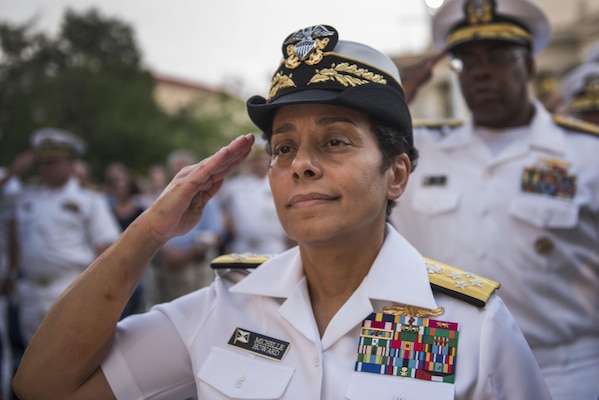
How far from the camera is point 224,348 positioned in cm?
205

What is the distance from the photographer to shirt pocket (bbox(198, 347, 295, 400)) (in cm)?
190

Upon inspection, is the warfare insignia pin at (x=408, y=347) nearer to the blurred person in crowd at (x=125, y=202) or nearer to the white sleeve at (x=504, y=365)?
the white sleeve at (x=504, y=365)

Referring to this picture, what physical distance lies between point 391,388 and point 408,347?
146mm

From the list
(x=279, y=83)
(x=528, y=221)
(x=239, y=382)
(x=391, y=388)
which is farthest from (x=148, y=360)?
(x=528, y=221)

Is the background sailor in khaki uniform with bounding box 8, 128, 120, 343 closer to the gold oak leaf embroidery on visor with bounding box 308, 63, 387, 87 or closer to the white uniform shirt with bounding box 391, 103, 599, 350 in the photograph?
the white uniform shirt with bounding box 391, 103, 599, 350

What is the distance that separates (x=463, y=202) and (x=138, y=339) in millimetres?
1945

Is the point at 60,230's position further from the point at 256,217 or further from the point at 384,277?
the point at 384,277

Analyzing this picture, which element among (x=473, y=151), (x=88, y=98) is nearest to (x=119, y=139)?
(x=88, y=98)

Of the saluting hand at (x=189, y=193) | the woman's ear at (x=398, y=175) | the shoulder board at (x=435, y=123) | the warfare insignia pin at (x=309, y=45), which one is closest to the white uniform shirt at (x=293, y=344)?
the woman's ear at (x=398, y=175)

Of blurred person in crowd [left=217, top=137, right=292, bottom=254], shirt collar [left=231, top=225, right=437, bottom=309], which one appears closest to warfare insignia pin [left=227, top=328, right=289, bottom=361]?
shirt collar [left=231, top=225, right=437, bottom=309]

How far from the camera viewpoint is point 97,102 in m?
24.8

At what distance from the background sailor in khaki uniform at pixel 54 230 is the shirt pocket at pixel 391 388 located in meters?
4.59

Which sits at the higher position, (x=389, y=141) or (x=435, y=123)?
(x=389, y=141)

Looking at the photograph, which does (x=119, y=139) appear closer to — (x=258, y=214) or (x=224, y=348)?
(x=258, y=214)
